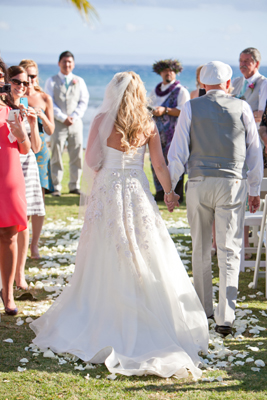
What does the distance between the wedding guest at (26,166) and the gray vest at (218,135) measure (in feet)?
5.11

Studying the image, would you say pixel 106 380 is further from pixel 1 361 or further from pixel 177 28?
pixel 177 28

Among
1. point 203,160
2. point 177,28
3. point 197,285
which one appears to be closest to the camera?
point 203,160

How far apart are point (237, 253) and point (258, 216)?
162 cm

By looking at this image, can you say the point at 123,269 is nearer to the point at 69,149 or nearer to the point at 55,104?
the point at 69,149

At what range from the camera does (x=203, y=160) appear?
3.96 meters

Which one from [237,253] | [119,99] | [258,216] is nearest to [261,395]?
[237,253]

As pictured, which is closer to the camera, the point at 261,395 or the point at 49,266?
the point at 261,395

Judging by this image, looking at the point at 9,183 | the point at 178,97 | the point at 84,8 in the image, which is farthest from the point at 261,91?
A: the point at 9,183

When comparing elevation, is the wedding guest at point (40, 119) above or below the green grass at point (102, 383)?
above

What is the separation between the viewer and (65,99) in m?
10.2

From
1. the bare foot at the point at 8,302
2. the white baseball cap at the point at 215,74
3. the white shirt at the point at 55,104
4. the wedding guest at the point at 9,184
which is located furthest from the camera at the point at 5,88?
the white shirt at the point at 55,104

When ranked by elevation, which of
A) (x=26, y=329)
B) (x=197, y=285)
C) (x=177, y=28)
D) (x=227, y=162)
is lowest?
(x=26, y=329)

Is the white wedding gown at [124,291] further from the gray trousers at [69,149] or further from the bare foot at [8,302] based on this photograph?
the gray trousers at [69,149]

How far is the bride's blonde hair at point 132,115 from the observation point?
3.70 meters
